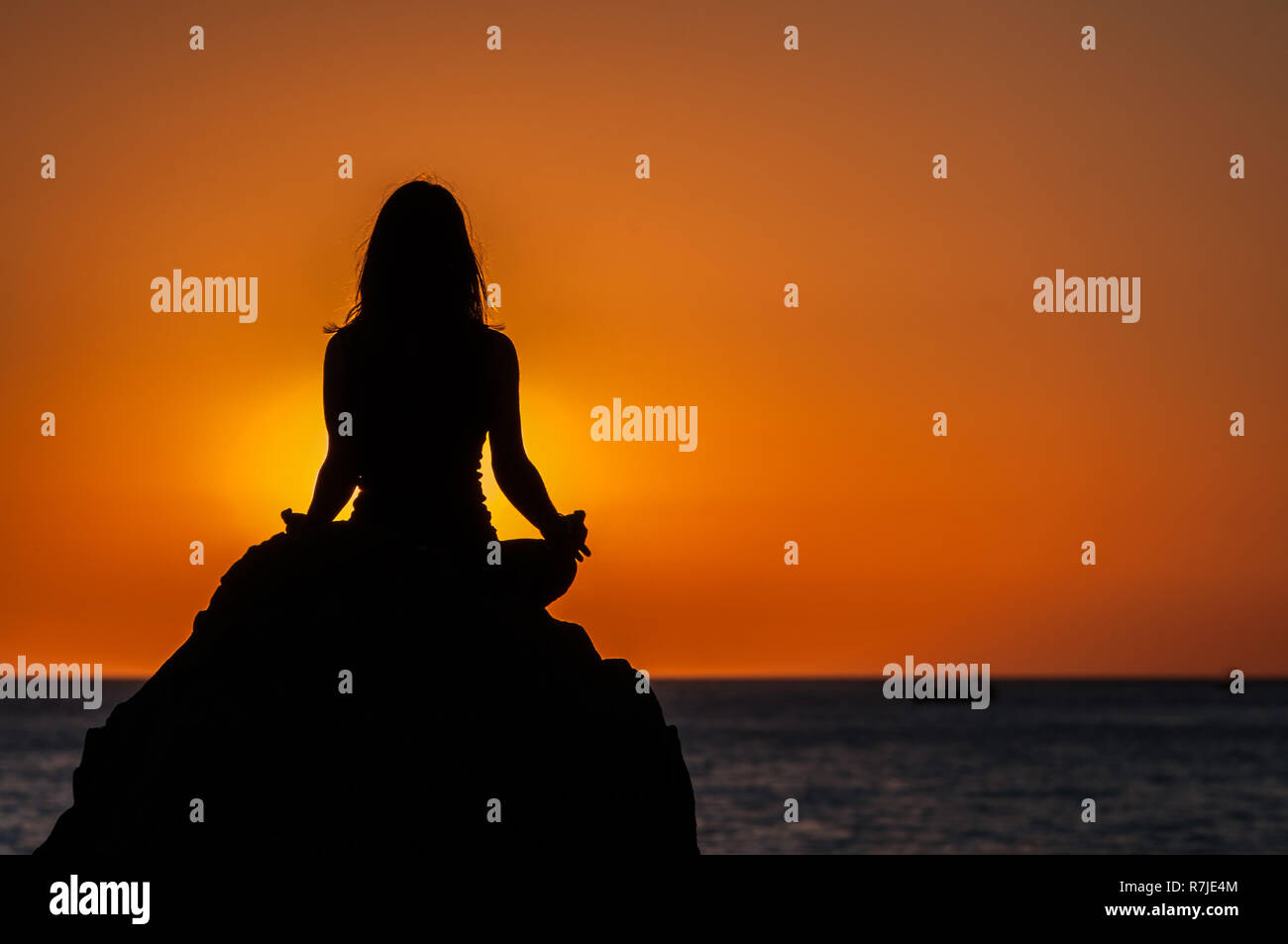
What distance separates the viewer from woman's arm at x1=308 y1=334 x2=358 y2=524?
7.30 metres

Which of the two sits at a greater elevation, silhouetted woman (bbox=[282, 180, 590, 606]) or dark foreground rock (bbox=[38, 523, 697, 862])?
silhouetted woman (bbox=[282, 180, 590, 606])

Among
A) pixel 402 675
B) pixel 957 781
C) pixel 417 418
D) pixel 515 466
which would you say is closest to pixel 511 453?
pixel 515 466

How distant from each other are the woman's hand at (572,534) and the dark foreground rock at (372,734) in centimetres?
39

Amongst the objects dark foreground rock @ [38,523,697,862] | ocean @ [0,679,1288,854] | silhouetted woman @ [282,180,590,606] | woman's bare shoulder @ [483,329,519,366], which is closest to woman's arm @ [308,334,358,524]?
silhouetted woman @ [282,180,590,606]

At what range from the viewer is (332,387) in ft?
24.1

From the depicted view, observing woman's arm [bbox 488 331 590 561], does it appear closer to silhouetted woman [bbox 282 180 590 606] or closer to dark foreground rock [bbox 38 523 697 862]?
silhouetted woman [bbox 282 180 590 606]

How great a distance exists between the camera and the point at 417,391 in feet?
23.9

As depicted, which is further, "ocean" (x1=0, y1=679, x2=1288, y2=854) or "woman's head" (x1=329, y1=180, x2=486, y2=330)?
"ocean" (x1=0, y1=679, x2=1288, y2=854)

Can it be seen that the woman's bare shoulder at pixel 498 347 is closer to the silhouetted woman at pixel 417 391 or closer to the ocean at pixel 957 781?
the silhouetted woman at pixel 417 391

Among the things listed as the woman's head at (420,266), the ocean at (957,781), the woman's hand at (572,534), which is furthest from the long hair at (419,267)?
the ocean at (957,781)

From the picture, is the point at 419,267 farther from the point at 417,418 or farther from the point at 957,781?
the point at 957,781
